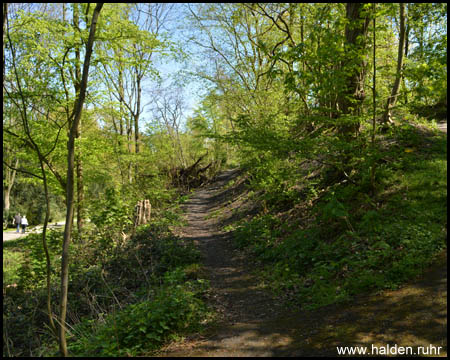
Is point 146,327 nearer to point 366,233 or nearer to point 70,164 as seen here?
point 70,164

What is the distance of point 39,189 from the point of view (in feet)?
87.6

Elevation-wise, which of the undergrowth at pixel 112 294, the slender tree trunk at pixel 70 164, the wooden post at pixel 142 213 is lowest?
the undergrowth at pixel 112 294

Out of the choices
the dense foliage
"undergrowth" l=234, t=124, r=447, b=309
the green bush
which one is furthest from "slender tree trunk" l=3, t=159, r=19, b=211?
the green bush

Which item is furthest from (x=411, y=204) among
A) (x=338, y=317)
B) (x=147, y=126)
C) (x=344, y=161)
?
(x=147, y=126)

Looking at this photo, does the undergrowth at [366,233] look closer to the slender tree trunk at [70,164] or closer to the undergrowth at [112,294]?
the undergrowth at [112,294]

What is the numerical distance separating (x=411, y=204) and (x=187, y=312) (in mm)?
4423

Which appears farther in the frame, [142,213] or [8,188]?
[8,188]

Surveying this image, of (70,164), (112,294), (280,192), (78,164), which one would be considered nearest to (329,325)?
(112,294)

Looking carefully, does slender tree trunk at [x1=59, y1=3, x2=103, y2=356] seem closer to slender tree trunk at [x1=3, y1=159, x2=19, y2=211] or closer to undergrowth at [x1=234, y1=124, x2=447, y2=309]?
undergrowth at [x1=234, y1=124, x2=447, y2=309]

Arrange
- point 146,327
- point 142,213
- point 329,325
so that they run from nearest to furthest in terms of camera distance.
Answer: point 329,325, point 146,327, point 142,213

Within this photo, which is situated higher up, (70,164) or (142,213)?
(70,164)

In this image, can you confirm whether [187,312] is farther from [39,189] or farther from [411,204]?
[39,189]

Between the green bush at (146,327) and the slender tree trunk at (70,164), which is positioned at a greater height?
the slender tree trunk at (70,164)

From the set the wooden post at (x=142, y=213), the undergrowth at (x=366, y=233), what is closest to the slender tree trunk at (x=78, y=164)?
the wooden post at (x=142, y=213)
